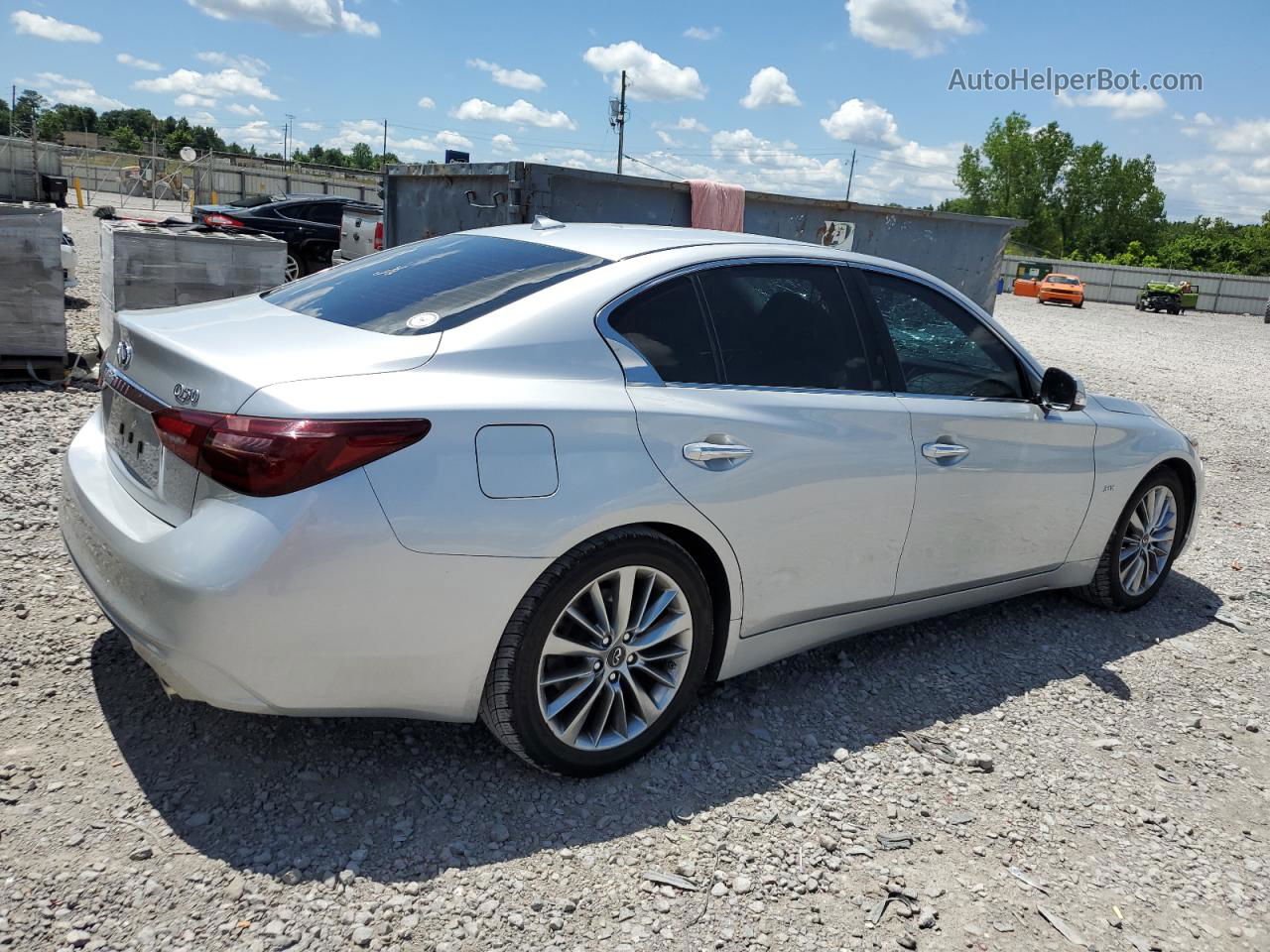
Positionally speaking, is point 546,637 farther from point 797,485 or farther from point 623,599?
point 797,485

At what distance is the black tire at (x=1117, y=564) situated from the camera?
465 centimetres

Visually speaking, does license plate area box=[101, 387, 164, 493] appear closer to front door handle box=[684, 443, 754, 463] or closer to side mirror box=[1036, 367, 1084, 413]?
front door handle box=[684, 443, 754, 463]

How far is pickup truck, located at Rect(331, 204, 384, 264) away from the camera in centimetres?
1484

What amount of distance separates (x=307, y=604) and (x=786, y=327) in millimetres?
1842

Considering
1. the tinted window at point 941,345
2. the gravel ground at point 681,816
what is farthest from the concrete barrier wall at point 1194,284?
the gravel ground at point 681,816

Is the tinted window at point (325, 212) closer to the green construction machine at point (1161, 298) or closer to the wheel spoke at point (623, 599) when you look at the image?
the wheel spoke at point (623, 599)

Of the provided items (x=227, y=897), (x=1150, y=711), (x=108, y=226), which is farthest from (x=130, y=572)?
(x=108, y=226)

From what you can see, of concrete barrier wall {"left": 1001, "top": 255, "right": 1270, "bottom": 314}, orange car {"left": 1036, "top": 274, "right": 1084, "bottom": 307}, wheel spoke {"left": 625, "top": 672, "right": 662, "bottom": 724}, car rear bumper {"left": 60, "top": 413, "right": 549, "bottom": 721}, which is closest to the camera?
car rear bumper {"left": 60, "top": 413, "right": 549, "bottom": 721}

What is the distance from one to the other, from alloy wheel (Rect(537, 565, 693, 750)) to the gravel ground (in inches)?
7.7

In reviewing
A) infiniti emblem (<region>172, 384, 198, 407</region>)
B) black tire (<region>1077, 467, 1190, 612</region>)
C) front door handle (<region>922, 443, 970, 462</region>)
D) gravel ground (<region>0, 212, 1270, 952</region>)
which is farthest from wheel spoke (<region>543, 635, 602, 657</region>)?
black tire (<region>1077, 467, 1190, 612</region>)

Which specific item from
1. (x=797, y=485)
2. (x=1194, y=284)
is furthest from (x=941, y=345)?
(x=1194, y=284)

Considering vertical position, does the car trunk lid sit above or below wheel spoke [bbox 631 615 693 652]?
above

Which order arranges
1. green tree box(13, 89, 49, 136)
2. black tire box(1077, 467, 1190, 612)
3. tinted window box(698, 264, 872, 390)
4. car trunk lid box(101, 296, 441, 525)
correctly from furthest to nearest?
green tree box(13, 89, 49, 136) → black tire box(1077, 467, 1190, 612) → tinted window box(698, 264, 872, 390) → car trunk lid box(101, 296, 441, 525)

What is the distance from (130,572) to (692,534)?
154 cm
